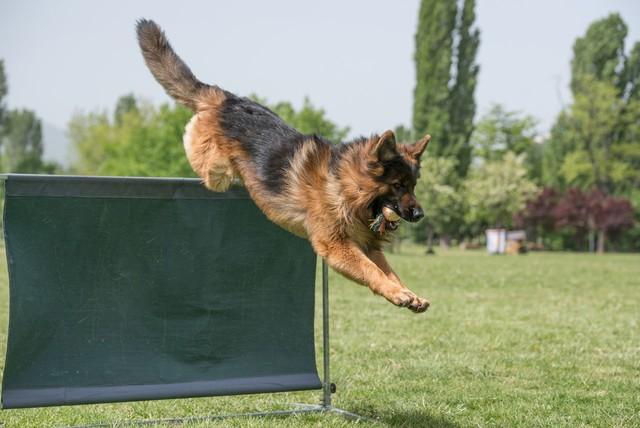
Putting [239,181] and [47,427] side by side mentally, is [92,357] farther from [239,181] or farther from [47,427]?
[239,181]

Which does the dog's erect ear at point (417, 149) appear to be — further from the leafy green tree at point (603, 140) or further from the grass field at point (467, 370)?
the leafy green tree at point (603, 140)

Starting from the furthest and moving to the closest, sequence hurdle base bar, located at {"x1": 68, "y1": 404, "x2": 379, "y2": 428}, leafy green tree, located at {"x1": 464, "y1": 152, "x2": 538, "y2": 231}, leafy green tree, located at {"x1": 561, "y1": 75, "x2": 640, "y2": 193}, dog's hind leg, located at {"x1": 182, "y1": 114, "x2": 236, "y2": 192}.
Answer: leafy green tree, located at {"x1": 561, "y1": 75, "x2": 640, "y2": 193}
leafy green tree, located at {"x1": 464, "y1": 152, "x2": 538, "y2": 231}
dog's hind leg, located at {"x1": 182, "y1": 114, "x2": 236, "y2": 192}
hurdle base bar, located at {"x1": 68, "y1": 404, "x2": 379, "y2": 428}

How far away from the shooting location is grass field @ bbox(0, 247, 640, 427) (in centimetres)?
582

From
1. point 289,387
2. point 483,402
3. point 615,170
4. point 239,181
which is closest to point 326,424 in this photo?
point 289,387

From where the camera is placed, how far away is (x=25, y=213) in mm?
4832

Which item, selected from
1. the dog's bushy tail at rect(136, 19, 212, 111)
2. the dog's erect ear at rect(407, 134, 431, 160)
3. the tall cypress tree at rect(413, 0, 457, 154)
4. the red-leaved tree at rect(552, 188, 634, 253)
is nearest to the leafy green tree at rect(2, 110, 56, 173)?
the tall cypress tree at rect(413, 0, 457, 154)

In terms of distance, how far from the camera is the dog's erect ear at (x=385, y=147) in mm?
4699

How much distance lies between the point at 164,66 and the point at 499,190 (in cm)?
5822

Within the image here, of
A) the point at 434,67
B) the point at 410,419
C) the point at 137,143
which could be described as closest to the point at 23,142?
the point at 137,143

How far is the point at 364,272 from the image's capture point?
4.72 meters

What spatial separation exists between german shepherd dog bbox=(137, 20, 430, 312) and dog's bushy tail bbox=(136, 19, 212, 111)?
0.17 meters

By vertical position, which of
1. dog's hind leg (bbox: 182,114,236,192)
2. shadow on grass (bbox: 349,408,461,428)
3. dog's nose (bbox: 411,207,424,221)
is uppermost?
dog's hind leg (bbox: 182,114,236,192)

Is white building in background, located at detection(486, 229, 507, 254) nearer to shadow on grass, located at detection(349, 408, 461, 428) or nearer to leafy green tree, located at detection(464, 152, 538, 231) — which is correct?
leafy green tree, located at detection(464, 152, 538, 231)

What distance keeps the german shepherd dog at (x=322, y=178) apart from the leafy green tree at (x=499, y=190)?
57701 millimetres
